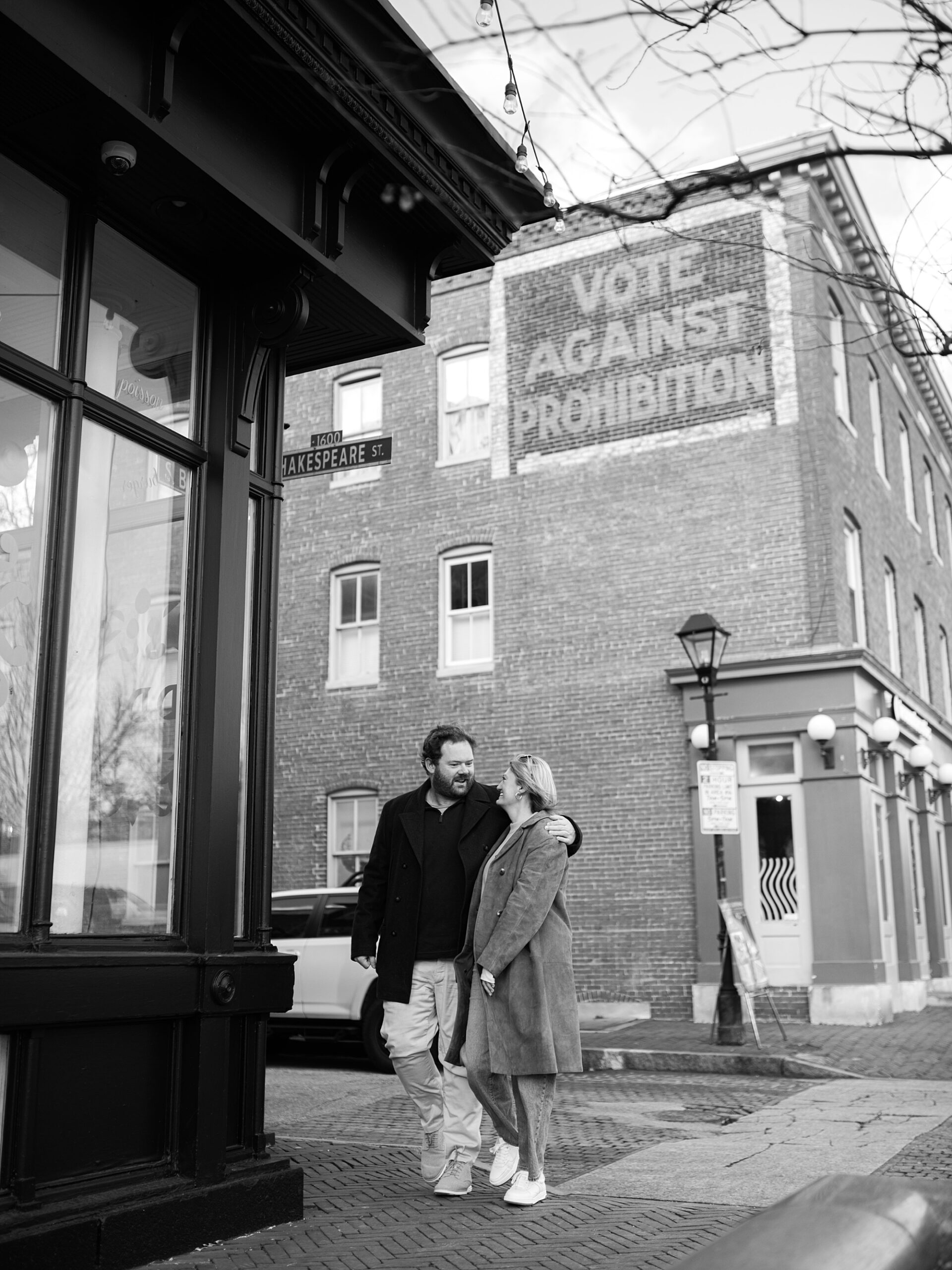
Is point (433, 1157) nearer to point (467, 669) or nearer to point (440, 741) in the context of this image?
point (440, 741)

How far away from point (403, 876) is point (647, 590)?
11.9 metres

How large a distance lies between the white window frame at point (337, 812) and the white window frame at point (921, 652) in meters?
9.57

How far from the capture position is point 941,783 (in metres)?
21.0

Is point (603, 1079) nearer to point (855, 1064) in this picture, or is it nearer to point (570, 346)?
point (855, 1064)

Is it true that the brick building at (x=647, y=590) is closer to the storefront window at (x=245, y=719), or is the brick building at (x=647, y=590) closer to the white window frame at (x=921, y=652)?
the white window frame at (x=921, y=652)

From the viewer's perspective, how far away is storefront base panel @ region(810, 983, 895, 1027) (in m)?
15.3

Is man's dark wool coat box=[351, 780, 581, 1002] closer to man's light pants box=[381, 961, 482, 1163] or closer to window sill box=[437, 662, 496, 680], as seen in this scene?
man's light pants box=[381, 961, 482, 1163]

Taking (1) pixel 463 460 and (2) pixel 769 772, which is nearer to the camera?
(2) pixel 769 772

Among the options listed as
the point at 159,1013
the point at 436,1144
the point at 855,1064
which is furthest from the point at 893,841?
the point at 159,1013

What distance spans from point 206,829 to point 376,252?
302 centimetres

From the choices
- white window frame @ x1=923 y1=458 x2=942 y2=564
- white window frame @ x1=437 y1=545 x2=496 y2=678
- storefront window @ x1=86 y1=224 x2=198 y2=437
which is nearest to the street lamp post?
white window frame @ x1=437 y1=545 x2=496 y2=678

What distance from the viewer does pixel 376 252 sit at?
6.53 metres

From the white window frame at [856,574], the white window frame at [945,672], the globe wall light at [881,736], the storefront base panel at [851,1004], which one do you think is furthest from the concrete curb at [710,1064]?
the white window frame at [945,672]

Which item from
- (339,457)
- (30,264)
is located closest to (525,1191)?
(339,457)
